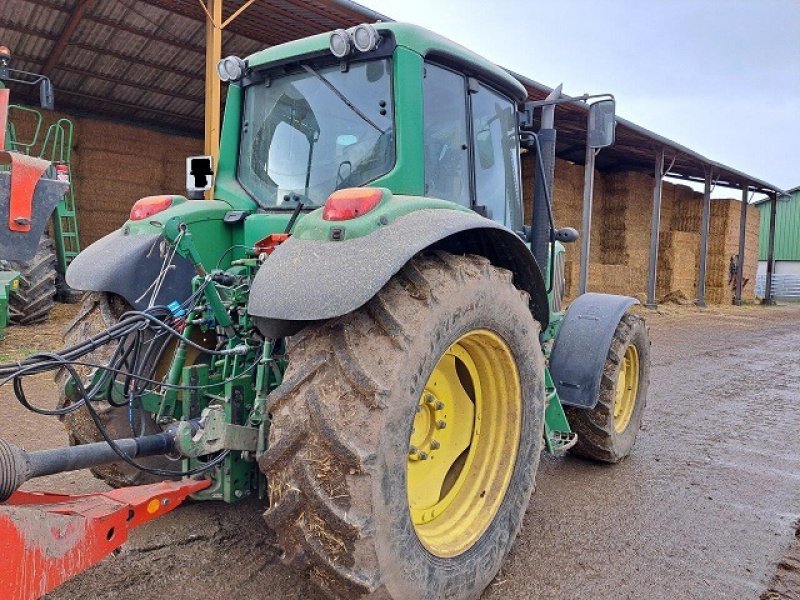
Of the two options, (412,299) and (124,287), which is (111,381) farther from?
(412,299)

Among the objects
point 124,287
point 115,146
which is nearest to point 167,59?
point 115,146

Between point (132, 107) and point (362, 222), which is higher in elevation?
point (132, 107)

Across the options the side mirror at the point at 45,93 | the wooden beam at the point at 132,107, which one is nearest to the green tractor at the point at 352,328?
the side mirror at the point at 45,93

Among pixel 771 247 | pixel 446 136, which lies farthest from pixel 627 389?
pixel 771 247

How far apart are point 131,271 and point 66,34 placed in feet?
35.3

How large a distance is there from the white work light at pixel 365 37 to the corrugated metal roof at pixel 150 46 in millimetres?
7394

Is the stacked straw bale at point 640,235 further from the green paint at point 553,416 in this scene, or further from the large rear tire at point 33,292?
the green paint at point 553,416

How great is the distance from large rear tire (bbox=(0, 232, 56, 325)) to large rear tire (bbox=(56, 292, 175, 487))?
534cm

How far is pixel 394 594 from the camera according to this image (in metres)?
1.86

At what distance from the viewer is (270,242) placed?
2559 mm

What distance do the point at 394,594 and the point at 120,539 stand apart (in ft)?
2.57

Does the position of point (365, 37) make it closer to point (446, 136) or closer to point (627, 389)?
point (446, 136)

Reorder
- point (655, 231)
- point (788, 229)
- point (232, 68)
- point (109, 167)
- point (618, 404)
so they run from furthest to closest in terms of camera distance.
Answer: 1. point (788, 229)
2. point (655, 231)
3. point (109, 167)
4. point (618, 404)
5. point (232, 68)

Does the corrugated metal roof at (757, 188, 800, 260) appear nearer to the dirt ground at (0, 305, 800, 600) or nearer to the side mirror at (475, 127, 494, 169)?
the dirt ground at (0, 305, 800, 600)
